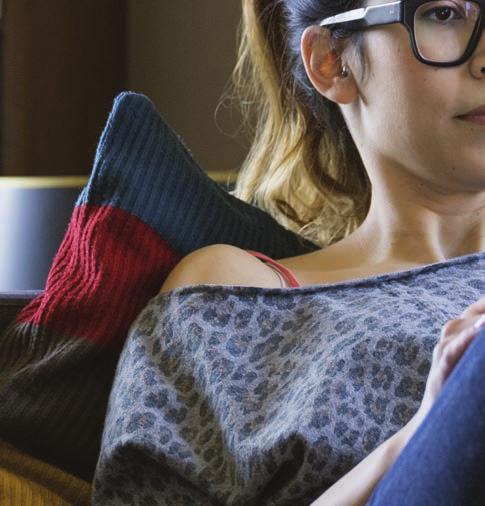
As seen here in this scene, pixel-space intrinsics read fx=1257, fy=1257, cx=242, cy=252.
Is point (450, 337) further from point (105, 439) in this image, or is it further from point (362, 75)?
point (362, 75)

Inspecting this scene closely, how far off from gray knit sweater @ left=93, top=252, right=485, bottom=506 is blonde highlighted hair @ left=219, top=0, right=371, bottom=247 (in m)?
0.39

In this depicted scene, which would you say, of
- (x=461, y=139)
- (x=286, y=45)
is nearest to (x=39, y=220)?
(x=286, y=45)

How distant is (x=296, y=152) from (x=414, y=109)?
1.13 ft

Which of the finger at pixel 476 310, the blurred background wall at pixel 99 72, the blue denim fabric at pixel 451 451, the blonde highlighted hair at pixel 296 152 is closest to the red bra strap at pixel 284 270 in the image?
the blonde highlighted hair at pixel 296 152

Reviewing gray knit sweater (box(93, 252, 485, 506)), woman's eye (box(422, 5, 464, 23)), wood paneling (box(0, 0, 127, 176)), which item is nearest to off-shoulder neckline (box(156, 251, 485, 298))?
gray knit sweater (box(93, 252, 485, 506))

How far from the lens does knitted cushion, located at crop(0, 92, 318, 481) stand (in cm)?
134

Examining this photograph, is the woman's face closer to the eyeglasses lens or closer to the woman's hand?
the eyeglasses lens

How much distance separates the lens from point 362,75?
153 centimetres

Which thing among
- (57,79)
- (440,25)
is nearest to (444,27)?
(440,25)

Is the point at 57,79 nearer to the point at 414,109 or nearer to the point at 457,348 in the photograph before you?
the point at 414,109

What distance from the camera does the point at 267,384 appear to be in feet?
4.11

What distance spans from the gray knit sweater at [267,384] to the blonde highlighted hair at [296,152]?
0.39m

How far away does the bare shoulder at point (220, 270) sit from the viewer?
1.38 metres

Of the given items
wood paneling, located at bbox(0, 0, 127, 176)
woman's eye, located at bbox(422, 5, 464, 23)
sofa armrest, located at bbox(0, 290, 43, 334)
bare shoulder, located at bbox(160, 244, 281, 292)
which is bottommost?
wood paneling, located at bbox(0, 0, 127, 176)
